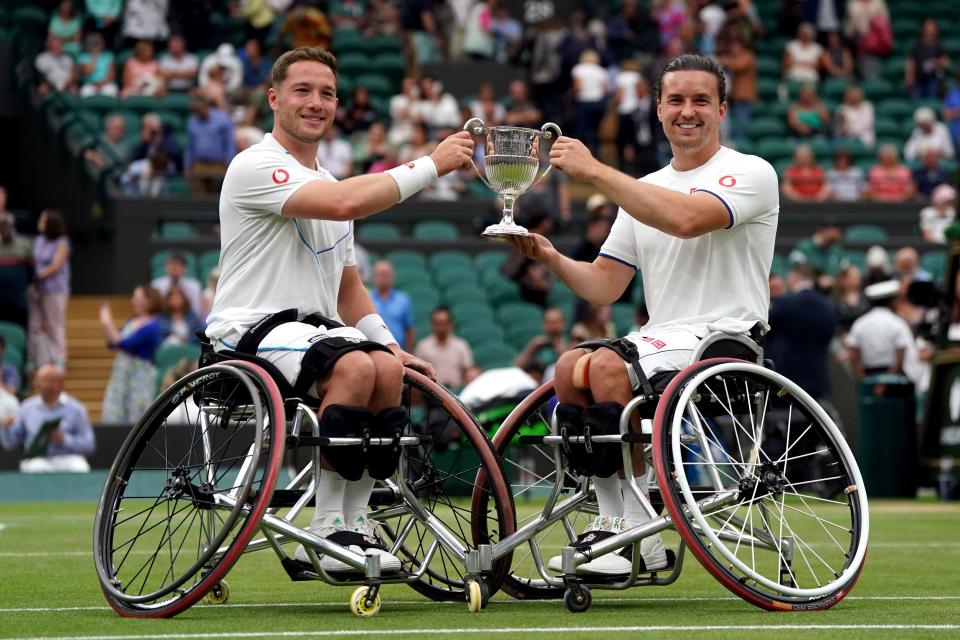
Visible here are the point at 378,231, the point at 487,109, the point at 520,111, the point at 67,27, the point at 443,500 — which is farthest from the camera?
the point at 67,27

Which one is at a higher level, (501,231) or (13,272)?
(501,231)

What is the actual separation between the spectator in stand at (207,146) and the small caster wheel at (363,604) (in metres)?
13.6

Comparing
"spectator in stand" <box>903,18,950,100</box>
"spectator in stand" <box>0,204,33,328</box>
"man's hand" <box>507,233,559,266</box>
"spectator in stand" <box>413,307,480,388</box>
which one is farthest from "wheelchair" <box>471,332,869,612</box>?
"spectator in stand" <box>903,18,950,100</box>

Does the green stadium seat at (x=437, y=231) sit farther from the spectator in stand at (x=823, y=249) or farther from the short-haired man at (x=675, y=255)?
the short-haired man at (x=675, y=255)

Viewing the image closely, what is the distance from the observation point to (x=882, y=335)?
15188mm

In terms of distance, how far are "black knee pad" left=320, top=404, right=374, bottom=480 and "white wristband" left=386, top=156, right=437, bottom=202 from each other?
2.42 feet

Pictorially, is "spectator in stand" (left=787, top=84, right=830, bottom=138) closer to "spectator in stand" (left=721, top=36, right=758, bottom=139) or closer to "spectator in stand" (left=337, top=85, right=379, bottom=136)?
"spectator in stand" (left=721, top=36, right=758, bottom=139)

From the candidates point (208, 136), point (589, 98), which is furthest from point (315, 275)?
point (589, 98)

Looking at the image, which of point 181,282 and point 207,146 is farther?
point 207,146

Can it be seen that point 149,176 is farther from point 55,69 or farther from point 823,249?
point 823,249

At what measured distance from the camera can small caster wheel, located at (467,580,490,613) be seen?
5.59 metres

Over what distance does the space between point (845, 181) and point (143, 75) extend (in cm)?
849

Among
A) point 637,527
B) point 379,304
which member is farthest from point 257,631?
point 379,304

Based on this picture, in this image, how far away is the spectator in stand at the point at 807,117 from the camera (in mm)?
22469
